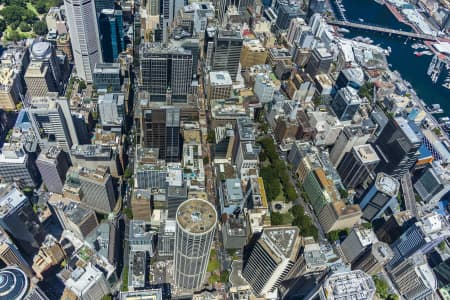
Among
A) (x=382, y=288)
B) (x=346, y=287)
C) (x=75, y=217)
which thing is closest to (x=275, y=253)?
(x=346, y=287)

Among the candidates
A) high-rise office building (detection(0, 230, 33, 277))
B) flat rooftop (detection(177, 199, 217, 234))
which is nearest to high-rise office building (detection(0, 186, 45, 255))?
high-rise office building (detection(0, 230, 33, 277))

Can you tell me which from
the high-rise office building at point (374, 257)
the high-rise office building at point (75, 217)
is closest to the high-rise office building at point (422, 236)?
the high-rise office building at point (374, 257)

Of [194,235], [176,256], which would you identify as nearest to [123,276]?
[176,256]

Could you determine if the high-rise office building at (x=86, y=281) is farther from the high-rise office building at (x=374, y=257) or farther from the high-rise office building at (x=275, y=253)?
the high-rise office building at (x=374, y=257)

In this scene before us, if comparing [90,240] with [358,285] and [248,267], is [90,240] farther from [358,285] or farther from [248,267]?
[358,285]

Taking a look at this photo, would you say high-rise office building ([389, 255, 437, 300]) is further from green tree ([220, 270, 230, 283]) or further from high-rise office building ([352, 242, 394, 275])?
green tree ([220, 270, 230, 283])
